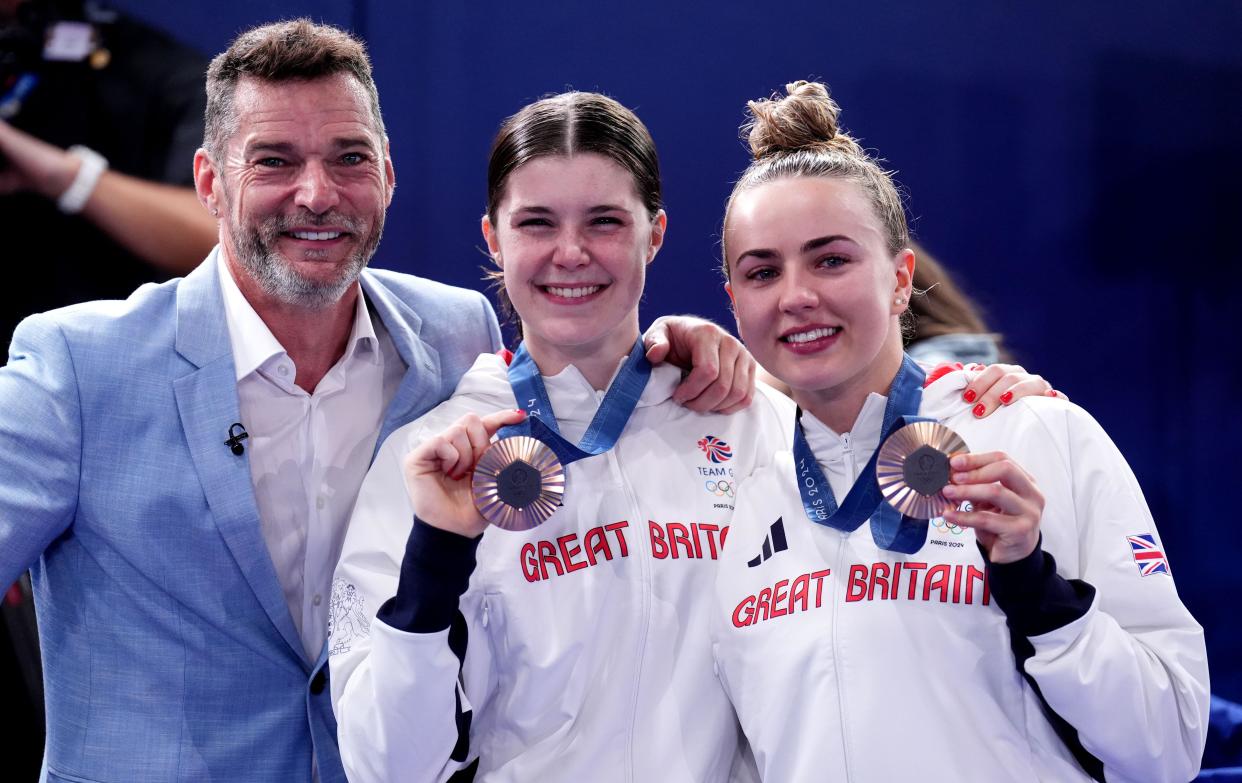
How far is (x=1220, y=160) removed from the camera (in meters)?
4.59

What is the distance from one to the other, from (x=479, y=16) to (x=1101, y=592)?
2985 mm

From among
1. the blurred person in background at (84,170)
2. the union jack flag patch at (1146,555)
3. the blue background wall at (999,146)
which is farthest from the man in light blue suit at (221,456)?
the blue background wall at (999,146)

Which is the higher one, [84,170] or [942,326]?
[84,170]

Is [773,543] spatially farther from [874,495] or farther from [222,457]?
[222,457]

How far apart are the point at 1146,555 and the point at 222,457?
1.50 meters

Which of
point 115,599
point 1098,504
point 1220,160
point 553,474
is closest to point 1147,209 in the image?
point 1220,160

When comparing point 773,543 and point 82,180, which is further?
point 82,180

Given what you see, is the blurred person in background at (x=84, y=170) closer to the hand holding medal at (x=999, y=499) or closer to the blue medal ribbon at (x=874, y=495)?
the blue medal ribbon at (x=874, y=495)

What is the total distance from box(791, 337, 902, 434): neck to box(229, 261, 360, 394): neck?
92cm

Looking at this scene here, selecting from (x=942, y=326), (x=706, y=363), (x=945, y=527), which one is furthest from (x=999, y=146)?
(x=945, y=527)

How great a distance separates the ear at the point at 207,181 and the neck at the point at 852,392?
119cm

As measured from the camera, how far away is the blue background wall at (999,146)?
3973mm

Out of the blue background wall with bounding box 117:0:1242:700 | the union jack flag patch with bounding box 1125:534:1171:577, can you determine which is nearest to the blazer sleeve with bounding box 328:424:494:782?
the union jack flag patch with bounding box 1125:534:1171:577

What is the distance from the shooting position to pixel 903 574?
1.77 m
